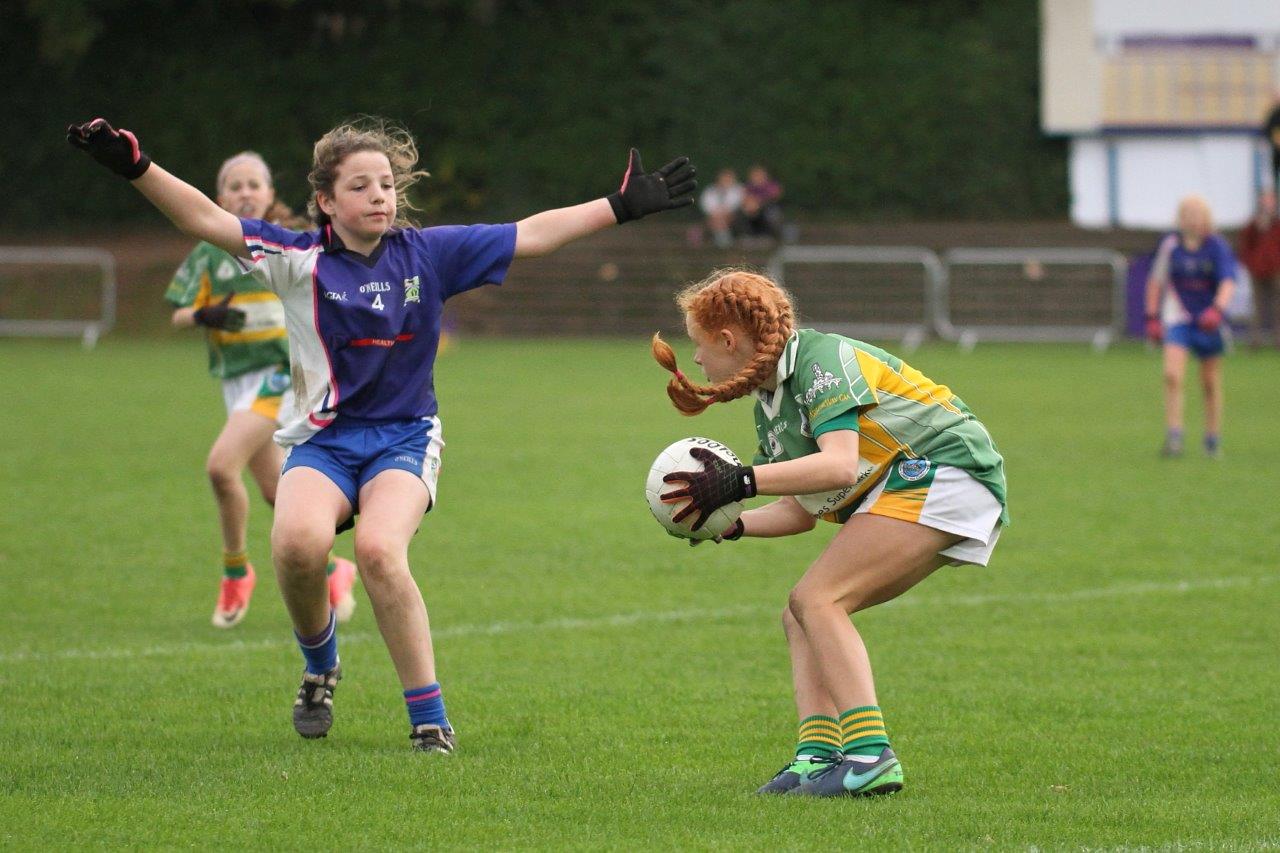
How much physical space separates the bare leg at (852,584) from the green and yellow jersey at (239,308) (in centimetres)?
397

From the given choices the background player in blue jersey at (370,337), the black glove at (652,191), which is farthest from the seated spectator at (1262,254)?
the background player in blue jersey at (370,337)

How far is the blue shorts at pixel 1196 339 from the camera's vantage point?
47.8 ft

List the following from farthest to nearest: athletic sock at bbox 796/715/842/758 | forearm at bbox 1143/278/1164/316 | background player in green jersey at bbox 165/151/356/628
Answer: forearm at bbox 1143/278/1164/316 → background player in green jersey at bbox 165/151/356/628 → athletic sock at bbox 796/715/842/758

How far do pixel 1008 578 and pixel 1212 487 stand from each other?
3.83 m

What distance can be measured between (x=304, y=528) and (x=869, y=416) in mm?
1691

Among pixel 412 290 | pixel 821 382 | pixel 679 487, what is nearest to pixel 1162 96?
pixel 412 290

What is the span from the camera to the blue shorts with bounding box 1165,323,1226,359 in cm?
1455

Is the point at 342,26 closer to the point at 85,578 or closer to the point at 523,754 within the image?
the point at 85,578

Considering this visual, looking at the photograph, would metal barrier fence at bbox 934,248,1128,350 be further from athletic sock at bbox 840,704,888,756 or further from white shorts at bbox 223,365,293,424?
athletic sock at bbox 840,704,888,756

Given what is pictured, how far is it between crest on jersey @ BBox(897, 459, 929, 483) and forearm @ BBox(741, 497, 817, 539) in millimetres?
308

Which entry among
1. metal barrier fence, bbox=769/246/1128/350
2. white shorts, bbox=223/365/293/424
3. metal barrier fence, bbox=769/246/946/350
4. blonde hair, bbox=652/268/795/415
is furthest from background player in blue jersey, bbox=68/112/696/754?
metal barrier fence, bbox=769/246/1128/350

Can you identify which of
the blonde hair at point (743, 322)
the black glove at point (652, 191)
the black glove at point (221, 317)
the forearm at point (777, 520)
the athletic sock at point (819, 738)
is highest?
the black glove at point (652, 191)

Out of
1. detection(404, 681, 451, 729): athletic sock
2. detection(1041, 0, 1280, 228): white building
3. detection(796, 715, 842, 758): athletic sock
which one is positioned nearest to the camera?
detection(796, 715, 842, 758): athletic sock

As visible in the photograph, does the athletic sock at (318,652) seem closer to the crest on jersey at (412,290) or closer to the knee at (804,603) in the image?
the crest on jersey at (412,290)
